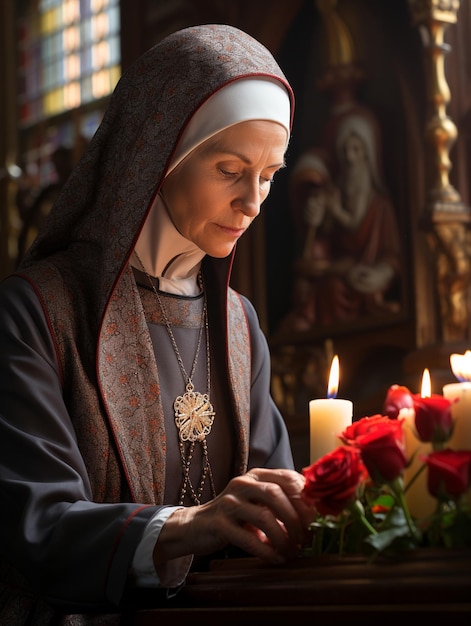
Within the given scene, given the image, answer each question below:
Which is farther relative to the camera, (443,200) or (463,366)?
(443,200)

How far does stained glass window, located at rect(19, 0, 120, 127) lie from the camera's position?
10.1 m

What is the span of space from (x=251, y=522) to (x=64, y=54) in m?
9.13

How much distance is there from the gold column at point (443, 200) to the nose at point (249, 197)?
3083mm

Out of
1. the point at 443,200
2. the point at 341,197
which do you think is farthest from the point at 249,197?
the point at 341,197

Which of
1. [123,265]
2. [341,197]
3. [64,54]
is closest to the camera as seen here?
[123,265]

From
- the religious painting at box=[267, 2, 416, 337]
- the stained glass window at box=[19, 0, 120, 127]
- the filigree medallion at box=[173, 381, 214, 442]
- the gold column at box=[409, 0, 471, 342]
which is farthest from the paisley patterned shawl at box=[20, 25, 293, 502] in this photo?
the stained glass window at box=[19, 0, 120, 127]

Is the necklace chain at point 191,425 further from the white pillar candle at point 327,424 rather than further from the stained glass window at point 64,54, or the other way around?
the stained glass window at point 64,54

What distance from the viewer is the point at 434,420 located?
1.69 meters

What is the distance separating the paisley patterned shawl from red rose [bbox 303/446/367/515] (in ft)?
2.05

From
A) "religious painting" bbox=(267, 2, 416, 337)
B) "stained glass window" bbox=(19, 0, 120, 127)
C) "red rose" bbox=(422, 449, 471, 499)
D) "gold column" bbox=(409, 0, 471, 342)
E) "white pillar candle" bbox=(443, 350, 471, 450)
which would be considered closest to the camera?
"red rose" bbox=(422, 449, 471, 499)

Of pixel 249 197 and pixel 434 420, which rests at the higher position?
pixel 249 197

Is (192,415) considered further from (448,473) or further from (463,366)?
(448,473)

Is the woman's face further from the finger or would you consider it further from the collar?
the finger

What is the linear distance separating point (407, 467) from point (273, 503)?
22cm
